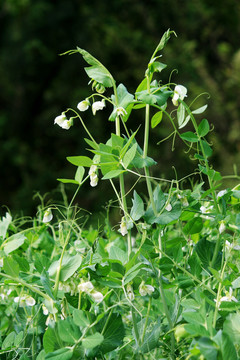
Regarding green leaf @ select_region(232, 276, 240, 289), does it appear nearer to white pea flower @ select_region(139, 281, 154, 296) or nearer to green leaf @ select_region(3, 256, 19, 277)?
white pea flower @ select_region(139, 281, 154, 296)

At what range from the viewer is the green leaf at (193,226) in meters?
0.70

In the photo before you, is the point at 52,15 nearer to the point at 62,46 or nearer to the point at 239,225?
the point at 62,46

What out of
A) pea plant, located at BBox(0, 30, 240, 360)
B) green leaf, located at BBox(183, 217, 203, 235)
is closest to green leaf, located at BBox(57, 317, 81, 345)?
pea plant, located at BBox(0, 30, 240, 360)

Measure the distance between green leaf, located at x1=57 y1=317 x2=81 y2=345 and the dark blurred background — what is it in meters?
4.00

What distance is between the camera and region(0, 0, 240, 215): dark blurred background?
15.4 ft

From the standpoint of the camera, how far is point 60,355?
53 centimetres

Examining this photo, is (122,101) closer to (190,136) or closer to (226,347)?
(190,136)

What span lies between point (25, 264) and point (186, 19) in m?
4.45

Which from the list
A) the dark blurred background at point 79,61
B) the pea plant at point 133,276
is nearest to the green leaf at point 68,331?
the pea plant at point 133,276

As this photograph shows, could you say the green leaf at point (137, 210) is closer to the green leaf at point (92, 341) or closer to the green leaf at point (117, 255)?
the green leaf at point (117, 255)

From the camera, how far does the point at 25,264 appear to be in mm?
698

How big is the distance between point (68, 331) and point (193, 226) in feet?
0.77

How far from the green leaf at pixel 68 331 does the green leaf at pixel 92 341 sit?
0.04ft

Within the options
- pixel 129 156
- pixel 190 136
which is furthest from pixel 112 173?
pixel 190 136
